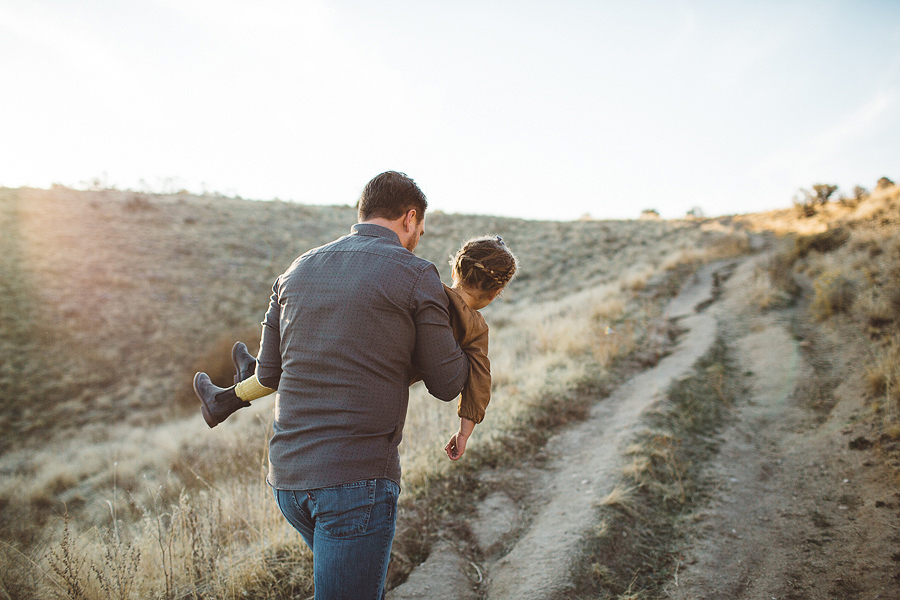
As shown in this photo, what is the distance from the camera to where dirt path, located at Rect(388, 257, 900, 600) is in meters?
2.92

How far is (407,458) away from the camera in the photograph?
4684 mm

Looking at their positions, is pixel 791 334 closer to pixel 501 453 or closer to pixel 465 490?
pixel 501 453

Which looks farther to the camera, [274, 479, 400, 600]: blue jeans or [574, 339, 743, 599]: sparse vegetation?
[574, 339, 743, 599]: sparse vegetation

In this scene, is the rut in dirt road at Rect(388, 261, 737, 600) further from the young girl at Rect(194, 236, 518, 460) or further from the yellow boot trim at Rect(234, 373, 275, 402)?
the yellow boot trim at Rect(234, 373, 275, 402)

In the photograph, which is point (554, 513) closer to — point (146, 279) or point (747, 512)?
point (747, 512)

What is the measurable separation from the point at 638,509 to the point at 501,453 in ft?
5.04

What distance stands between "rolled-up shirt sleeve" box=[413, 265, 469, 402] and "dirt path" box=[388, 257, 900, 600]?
210 cm

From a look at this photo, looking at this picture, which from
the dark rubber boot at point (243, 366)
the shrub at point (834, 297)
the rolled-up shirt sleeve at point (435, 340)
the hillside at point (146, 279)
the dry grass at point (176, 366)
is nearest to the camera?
the rolled-up shirt sleeve at point (435, 340)

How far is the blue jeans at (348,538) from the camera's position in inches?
57.4

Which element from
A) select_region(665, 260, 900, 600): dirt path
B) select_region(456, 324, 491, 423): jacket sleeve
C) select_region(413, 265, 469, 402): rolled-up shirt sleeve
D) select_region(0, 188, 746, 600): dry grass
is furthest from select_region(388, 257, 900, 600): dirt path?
select_region(413, 265, 469, 402): rolled-up shirt sleeve

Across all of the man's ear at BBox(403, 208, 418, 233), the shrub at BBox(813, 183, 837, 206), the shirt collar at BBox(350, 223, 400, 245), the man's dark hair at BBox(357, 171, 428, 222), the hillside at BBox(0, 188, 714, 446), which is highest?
the shrub at BBox(813, 183, 837, 206)

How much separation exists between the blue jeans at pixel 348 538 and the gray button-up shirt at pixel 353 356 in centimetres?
5

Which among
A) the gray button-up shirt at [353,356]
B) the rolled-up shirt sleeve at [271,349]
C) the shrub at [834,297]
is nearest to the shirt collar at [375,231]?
the gray button-up shirt at [353,356]

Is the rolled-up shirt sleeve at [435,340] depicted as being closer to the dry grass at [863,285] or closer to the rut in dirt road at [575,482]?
the rut in dirt road at [575,482]
